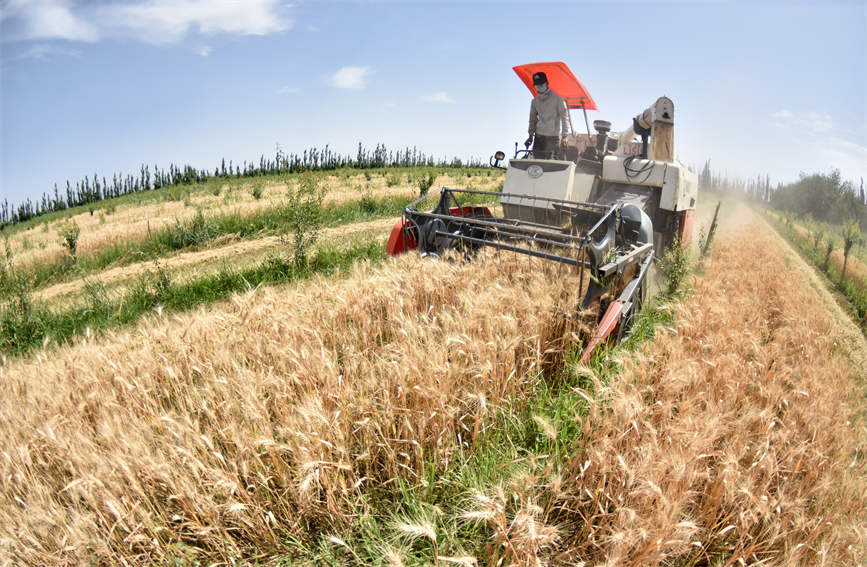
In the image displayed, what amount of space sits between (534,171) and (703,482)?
17.6 feet

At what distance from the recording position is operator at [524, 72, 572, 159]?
688 cm

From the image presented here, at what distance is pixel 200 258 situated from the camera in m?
9.03

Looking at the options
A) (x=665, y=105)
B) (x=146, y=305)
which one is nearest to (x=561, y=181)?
(x=665, y=105)

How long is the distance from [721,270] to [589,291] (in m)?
5.54

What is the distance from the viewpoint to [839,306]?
8023 millimetres

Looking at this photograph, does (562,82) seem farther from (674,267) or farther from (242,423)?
(242,423)

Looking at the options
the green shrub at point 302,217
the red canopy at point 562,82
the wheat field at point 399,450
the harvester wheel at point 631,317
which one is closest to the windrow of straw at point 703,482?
the wheat field at point 399,450

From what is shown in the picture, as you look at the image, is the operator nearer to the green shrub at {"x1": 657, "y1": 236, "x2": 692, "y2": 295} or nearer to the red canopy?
the red canopy

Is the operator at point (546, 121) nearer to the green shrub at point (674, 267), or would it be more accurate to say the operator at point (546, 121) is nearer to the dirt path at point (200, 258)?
the green shrub at point (674, 267)

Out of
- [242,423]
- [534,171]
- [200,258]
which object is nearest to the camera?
[242,423]

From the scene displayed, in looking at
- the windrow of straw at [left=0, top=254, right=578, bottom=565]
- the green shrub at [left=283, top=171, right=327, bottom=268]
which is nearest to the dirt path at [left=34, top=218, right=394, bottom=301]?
the green shrub at [left=283, top=171, right=327, bottom=268]

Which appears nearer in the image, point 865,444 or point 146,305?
point 865,444

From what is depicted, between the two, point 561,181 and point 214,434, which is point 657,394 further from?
point 561,181

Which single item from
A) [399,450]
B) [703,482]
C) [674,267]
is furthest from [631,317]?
[399,450]
